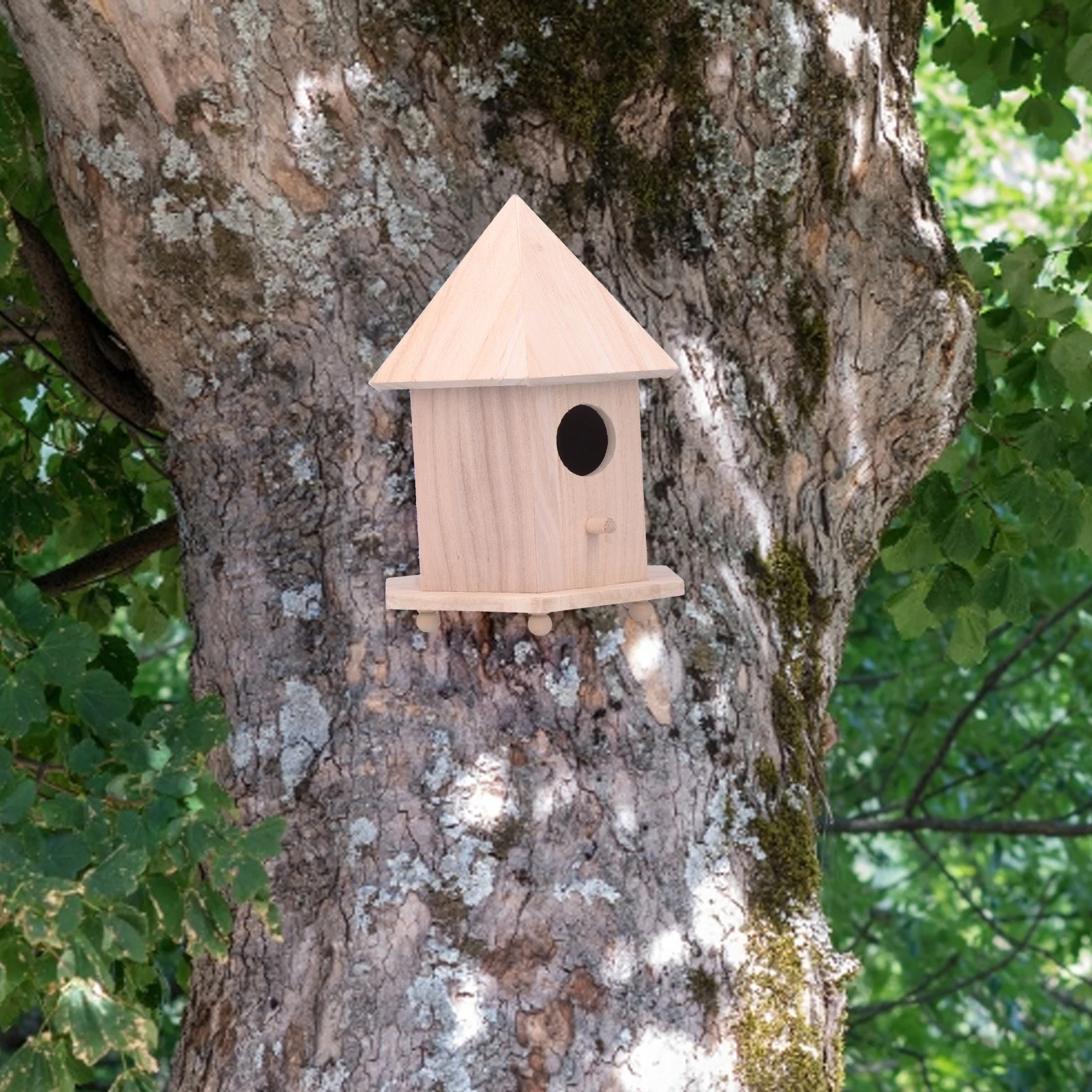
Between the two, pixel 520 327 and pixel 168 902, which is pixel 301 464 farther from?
pixel 168 902

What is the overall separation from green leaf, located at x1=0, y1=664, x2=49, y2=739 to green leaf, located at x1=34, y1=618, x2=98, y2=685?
1.7 inches

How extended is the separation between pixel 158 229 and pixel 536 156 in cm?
56

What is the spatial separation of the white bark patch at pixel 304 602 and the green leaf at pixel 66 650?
0.29 metres

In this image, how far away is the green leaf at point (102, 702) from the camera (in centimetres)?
193

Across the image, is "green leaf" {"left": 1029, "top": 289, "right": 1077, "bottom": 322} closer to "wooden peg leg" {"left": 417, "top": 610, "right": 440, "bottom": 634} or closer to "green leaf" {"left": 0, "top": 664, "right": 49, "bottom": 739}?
"wooden peg leg" {"left": 417, "top": 610, "right": 440, "bottom": 634}

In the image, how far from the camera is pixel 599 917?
1.98 metres

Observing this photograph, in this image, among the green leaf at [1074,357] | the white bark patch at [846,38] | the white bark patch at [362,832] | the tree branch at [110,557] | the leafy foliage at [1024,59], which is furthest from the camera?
the leafy foliage at [1024,59]

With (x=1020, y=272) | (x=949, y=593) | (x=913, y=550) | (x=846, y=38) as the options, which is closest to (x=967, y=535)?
(x=949, y=593)

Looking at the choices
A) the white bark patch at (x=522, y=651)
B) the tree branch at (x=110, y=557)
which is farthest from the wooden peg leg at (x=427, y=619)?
the tree branch at (x=110, y=557)

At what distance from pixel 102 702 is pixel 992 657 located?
18.0 ft

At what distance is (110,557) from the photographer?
2973 millimetres

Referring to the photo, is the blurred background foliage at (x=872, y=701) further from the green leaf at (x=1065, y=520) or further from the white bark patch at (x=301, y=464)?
the white bark patch at (x=301, y=464)

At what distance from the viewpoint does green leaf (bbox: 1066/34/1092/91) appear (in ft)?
10.1

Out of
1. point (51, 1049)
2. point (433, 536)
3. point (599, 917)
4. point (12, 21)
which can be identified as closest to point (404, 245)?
point (433, 536)
